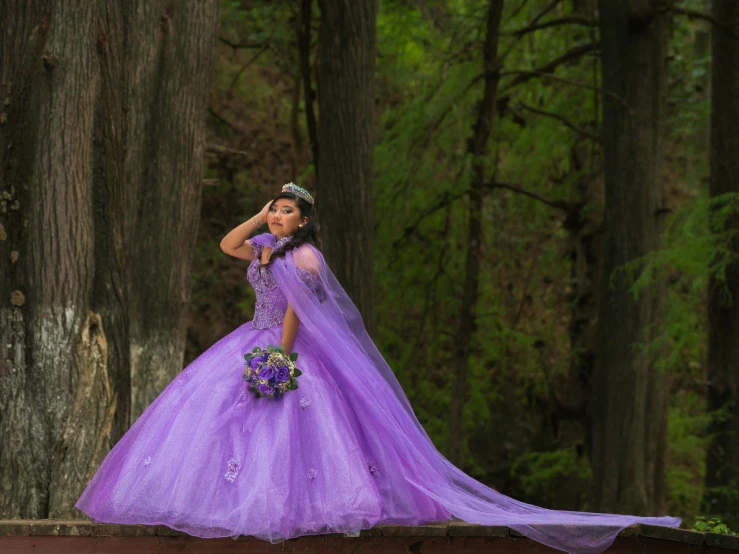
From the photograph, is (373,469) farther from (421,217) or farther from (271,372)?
(421,217)

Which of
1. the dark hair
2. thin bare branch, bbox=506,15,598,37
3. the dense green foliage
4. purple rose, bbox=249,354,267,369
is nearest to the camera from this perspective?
purple rose, bbox=249,354,267,369

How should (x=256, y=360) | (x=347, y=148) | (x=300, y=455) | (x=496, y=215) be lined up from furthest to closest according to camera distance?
(x=496, y=215) → (x=347, y=148) → (x=256, y=360) → (x=300, y=455)

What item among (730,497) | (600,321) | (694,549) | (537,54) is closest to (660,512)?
(730,497)

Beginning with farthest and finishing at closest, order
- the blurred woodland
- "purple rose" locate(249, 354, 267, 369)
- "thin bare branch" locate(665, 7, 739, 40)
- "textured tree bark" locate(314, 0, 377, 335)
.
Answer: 1. "thin bare branch" locate(665, 7, 739, 40)
2. "textured tree bark" locate(314, 0, 377, 335)
3. the blurred woodland
4. "purple rose" locate(249, 354, 267, 369)

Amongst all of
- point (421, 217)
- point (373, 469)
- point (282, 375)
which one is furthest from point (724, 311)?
point (282, 375)

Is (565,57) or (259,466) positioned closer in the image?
(259,466)

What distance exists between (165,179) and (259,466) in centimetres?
450

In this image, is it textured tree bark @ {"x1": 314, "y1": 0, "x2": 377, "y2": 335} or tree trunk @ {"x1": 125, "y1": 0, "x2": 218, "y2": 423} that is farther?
textured tree bark @ {"x1": 314, "y1": 0, "x2": 377, "y2": 335}

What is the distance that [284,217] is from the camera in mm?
5660


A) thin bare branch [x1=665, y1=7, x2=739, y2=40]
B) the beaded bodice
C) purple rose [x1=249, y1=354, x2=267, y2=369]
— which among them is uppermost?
thin bare branch [x1=665, y1=7, x2=739, y2=40]

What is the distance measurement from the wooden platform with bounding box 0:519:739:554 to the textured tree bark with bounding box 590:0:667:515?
22.2 ft

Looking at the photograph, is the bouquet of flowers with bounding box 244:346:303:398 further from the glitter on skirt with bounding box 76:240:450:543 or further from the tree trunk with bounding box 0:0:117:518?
the tree trunk with bounding box 0:0:117:518

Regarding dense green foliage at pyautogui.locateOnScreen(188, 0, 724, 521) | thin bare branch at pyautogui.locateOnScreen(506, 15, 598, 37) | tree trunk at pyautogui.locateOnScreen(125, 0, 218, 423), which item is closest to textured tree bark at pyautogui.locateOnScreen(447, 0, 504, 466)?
dense green foliage at pyautogui.locateOnScreen(188, 0, 724, 521)

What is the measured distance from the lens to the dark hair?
5.61 metres
